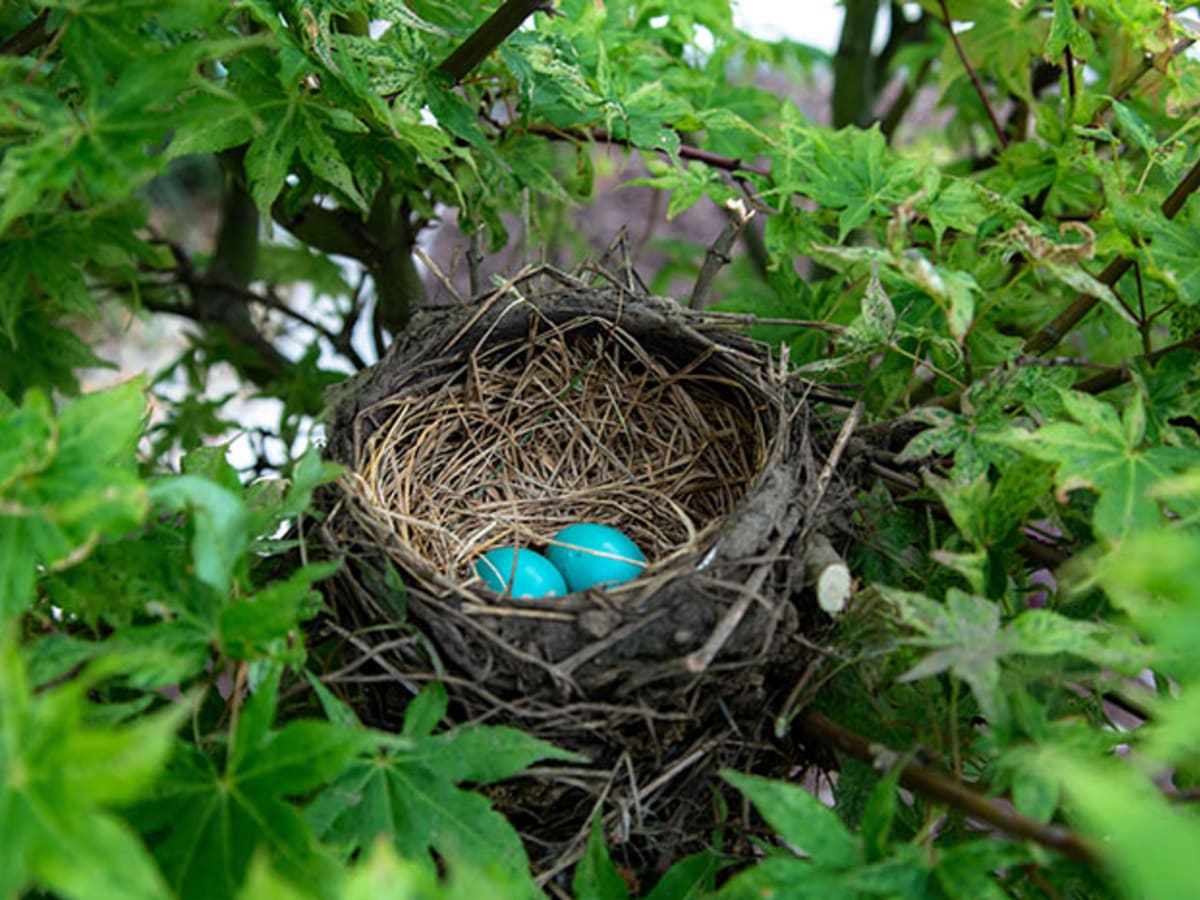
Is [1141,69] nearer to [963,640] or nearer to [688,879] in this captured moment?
[963,640]

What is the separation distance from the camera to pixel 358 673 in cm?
80

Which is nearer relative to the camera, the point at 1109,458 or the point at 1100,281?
the point at 1109,458

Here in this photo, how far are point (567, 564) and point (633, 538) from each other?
0.11 metres

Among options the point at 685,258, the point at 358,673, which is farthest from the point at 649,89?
the point at 685,258

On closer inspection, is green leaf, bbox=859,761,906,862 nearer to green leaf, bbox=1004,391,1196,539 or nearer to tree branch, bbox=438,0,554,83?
green leaf, bbox=1004,391,1196,539

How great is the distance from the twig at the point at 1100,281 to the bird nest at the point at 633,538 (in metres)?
0.20

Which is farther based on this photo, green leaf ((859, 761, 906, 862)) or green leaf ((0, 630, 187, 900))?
green leaf ((859, 761, 906, 862))

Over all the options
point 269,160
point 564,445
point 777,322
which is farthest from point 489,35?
point 564,445

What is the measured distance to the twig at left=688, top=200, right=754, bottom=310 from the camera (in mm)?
1008

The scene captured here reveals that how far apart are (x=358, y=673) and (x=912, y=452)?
43 centimetres

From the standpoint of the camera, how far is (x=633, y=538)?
1.20 metres

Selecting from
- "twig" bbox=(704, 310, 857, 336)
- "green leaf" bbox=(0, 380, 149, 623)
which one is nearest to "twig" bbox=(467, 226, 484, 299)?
"twig" bbox=(704, 310, 857, 336)

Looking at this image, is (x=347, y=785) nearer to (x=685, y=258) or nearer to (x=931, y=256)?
(x=931, y=256)

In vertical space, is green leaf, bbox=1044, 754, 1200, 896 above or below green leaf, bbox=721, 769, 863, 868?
above
